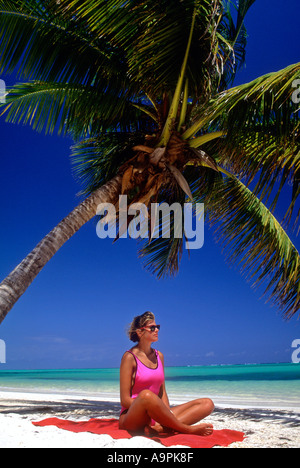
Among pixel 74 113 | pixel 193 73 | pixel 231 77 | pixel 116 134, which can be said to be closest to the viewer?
pixel 193 73

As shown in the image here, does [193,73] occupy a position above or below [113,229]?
above

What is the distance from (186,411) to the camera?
3.92 metres

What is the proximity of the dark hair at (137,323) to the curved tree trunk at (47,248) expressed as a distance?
1124 millimetres

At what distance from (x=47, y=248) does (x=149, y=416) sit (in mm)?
1900

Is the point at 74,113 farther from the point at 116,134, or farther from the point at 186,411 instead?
the point at 186,411

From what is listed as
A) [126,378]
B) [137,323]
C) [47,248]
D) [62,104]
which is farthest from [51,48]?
[126,378]

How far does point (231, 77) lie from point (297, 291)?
3935 mm

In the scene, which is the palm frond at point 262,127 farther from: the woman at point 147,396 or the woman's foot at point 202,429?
the woman's foot at point 202,429

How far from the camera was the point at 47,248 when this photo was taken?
3.95 m

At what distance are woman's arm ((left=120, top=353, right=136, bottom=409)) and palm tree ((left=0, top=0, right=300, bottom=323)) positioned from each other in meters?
1.22

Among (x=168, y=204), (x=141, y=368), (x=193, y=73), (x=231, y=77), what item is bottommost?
(x=141, y=368)

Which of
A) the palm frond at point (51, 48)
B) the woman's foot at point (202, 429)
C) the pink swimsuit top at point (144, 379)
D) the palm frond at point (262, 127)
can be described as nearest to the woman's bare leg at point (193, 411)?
the woman's foot at point (202, 429)

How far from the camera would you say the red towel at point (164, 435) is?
3.36 metres
